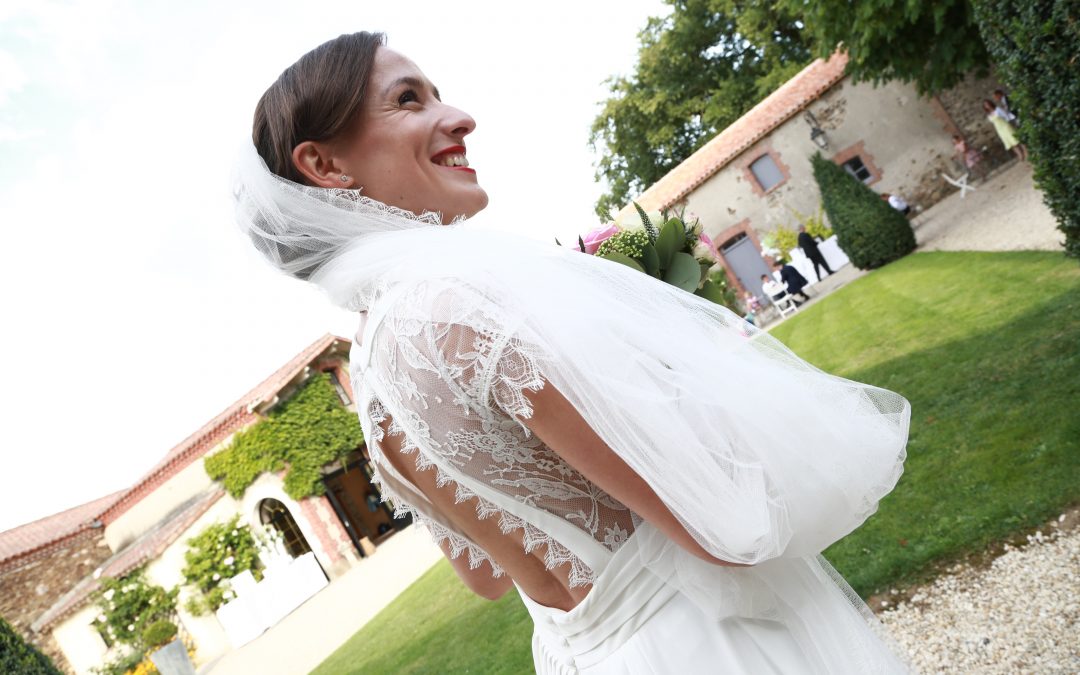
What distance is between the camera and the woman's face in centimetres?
162

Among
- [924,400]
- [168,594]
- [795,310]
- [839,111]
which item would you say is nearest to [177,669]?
[924,400]

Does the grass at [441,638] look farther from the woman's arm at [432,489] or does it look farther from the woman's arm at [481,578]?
the woman's arm at [432,489]

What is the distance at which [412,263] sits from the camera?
1.45 m

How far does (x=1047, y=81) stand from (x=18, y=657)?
29.7 ft

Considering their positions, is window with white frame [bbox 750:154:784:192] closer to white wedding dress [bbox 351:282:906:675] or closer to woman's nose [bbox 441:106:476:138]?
woman's nose [bbox 441:106:476:138]

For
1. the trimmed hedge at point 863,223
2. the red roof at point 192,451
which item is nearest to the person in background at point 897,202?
the trimmed hedge at point 863,223

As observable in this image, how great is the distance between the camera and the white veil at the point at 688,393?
1.27 meters

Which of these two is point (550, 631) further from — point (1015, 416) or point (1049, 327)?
point (1049, 327)

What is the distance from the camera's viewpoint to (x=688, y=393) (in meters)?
1.32

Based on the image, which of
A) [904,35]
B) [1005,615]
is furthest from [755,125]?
[1005,615]

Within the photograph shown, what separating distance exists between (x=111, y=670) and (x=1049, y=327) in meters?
16.9

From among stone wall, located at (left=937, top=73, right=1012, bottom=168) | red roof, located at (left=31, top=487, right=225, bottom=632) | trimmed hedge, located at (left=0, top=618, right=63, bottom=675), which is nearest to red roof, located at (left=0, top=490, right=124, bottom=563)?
red roof, located at (left=31, top=487, right=225, bottom=632)

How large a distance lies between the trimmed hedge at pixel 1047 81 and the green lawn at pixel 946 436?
1.29 m

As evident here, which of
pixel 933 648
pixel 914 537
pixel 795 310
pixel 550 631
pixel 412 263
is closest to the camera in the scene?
pixel 412 263
